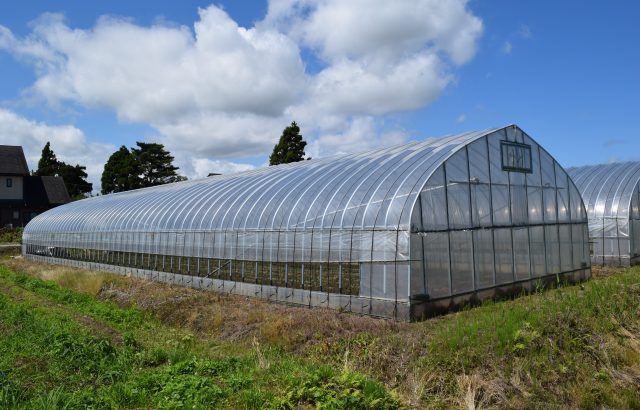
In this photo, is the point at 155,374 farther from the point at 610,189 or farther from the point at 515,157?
the point at 610,189

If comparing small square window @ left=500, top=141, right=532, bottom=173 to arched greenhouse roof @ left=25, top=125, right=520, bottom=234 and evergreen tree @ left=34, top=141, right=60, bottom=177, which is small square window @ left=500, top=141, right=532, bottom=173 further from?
evergreen tree @ left=34, top=141, right=60, bottom=177

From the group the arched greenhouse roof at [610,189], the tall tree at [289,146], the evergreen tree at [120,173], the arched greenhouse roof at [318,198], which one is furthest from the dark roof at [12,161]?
the arched greenhouse roof at [610,189]

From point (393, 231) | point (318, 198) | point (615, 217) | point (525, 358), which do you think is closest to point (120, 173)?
point (318, 198)

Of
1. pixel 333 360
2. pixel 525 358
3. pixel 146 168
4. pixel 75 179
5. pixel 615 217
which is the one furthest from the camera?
pixel 75 179

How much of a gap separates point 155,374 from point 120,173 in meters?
64.9

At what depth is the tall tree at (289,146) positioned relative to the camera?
51031 millimetres

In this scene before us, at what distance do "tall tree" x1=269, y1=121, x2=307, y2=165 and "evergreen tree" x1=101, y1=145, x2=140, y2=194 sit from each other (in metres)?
23.9

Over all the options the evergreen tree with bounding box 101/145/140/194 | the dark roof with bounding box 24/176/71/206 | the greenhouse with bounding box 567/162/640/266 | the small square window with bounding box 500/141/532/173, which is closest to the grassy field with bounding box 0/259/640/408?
the small square window with bounding box 500/141/532/173

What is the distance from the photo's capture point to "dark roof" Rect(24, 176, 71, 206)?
55281mm

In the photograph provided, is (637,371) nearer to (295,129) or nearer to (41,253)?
(41,253)

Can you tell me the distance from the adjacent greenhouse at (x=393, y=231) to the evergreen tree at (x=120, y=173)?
154 feet

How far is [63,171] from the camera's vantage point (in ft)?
245

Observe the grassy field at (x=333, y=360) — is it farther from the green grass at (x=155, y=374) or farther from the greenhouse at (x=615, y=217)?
the greenhouse at (x=615, y=217)

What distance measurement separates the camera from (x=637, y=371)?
786 centimetres
